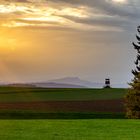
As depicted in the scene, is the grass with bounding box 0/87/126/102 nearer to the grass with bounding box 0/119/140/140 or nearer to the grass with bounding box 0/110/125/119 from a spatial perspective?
the grass with bounding box 0/110/125/119

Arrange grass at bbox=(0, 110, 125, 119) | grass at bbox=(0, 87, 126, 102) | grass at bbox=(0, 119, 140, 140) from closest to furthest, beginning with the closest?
grass at bbox=(0, 119, 140, 140) → grass at bbox=(0, 110, 125, 119) → grass at bbox=(0, 87, 126, 102)

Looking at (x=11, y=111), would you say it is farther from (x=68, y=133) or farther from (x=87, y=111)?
(x=68, y=133)

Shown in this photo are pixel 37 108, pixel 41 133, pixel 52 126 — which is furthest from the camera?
pixel 37 108

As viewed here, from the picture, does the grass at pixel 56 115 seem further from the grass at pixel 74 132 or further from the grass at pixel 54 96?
the grass at pixel 74 132

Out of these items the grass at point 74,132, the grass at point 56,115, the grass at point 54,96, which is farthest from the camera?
the grass at point 54,96

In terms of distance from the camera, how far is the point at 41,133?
77.6ft

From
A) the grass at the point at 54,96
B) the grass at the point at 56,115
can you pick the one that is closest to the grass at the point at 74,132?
the grass at the point at 56,115

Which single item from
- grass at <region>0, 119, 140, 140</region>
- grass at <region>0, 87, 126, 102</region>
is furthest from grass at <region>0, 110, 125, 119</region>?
grass at <region>0, 119, 140, 140</region>

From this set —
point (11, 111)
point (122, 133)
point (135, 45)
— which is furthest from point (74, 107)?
point (122, 133)

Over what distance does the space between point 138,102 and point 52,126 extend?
1872 cm

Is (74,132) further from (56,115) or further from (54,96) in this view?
(54,96)

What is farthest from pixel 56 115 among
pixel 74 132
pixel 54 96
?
pixel 54 96

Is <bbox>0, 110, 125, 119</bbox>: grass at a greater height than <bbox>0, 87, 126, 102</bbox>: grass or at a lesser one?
lesser

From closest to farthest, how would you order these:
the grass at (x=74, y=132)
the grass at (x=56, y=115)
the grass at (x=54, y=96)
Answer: the grass at (x=74, y=132) → the grass at (x=56, y=115) → the grass at (x=54, y=96)
